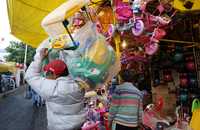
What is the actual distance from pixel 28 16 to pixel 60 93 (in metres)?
3.80

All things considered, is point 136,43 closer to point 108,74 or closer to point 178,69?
point 178,69

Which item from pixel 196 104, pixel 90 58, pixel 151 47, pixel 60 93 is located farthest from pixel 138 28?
pixel 60 93

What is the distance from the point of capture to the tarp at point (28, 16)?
5871 millimetres

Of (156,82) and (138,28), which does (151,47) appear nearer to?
(138,28)

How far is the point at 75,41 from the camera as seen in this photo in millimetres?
3305

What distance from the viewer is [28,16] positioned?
6.57m

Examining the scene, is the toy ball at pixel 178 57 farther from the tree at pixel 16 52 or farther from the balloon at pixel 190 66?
the tree at pixel 16 52

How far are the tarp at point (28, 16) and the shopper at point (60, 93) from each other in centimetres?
264

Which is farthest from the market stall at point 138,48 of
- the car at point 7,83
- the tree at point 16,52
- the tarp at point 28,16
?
the tree at point 16,52

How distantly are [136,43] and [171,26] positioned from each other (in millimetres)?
633

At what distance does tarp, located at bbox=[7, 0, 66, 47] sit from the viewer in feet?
19.3

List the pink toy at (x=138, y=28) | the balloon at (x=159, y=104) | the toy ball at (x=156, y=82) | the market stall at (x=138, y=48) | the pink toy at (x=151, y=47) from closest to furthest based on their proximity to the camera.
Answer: the market stall at (x=138, y=48)
the pink toy at (x=138, y=28)
the pink toy at (x=151, y=47)
the balloon at (x=159, y=104)
the toy ball at (x=156, y=82)

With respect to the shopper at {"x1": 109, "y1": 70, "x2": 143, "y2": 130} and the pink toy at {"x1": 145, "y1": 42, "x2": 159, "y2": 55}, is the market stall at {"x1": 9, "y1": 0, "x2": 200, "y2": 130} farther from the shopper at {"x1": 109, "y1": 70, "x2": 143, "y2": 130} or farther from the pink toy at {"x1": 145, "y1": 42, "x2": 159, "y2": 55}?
the shopper at {"x1": 109, "y1": 70, "x2": 143, "y2": 130}

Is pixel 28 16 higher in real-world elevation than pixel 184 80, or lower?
higher
